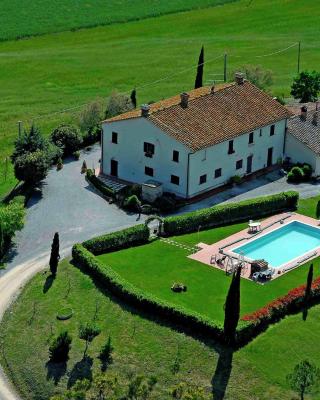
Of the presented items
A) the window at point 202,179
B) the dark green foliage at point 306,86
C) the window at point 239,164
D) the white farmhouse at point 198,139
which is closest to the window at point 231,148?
the white farmhouse at point 198,139

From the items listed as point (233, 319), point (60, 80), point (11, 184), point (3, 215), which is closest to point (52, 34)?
point (60, 80)

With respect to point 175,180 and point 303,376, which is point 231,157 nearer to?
point 175,180

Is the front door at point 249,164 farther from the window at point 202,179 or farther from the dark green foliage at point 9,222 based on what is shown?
the dark green foliage at point 9,222

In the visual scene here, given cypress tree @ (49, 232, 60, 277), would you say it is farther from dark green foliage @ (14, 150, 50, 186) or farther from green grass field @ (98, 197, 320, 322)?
dark green foliage @ (14, 150, 50, 186)

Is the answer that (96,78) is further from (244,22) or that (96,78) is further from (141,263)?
(141,263)

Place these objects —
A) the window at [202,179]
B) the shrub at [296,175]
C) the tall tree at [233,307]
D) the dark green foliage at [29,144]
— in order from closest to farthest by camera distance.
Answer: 1. the tall tree at [233,307]
2. the window at [202,179]
3. the dark green foliage at [29,144]
4. the shrub at [296,175]
